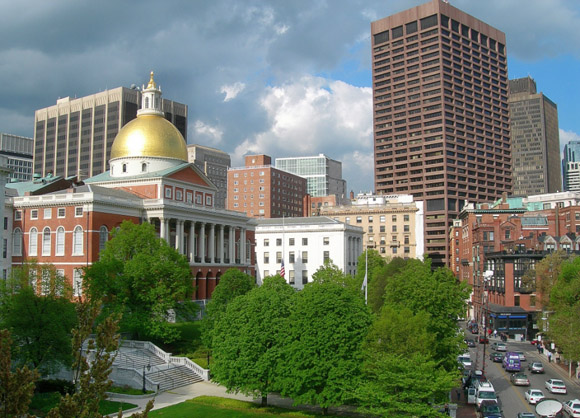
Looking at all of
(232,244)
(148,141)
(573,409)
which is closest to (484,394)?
(573,409)

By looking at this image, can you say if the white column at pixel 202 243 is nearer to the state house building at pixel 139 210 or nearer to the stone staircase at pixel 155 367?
the state house building at pixel 139 210

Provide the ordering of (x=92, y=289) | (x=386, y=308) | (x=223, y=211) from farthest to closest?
(x=223, y=211) < (x=92, y=289) < (x=386, y=308)

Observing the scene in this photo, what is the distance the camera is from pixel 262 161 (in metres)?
199

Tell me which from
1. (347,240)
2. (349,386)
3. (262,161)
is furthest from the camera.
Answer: (262,161)

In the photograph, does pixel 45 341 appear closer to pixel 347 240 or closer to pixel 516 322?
pixel 516 322

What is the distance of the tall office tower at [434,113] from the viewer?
178250 mm

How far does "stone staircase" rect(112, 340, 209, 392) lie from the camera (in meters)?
48.0

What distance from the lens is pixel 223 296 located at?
198ft

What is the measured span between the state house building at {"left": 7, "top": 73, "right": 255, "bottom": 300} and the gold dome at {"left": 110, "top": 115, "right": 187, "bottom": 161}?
0.47ft

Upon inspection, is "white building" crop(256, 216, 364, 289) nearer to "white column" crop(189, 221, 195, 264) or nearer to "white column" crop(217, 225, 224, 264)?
"white column" crop(217, 225, 224, 264)

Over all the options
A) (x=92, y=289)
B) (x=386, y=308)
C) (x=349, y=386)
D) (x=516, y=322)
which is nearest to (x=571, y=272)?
(x=516, y=322)

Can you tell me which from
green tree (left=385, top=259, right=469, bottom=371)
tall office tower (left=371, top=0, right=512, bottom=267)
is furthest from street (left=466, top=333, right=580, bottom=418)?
tall office tower (left=371, top=0, right=512, bottom=267)

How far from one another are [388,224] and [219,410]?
99228mm

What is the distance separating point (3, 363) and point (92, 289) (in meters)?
44.2
